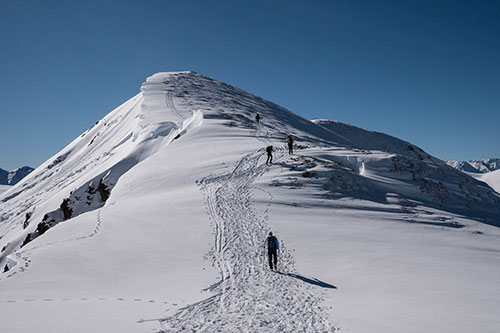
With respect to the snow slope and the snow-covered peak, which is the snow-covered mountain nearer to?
the snow-covered peak

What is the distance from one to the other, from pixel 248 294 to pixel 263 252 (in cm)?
411

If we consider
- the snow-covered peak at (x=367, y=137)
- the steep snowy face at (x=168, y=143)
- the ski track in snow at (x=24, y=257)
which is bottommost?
the ski track in snow at (x=24, y=257)

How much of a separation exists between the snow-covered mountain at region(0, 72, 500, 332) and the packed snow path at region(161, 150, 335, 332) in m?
0.06

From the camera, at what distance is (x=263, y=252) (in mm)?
14641

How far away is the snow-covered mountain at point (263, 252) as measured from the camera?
8.50 m

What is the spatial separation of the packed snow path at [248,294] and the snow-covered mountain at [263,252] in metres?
0.06

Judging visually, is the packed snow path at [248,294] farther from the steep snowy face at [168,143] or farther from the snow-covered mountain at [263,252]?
the steep snowy face at [168,143]

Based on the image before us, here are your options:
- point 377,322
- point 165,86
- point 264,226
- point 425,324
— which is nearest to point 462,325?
point 425,324

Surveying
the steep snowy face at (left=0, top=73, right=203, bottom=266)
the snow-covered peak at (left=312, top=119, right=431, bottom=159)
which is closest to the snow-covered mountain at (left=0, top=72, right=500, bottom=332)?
the steep snowy face at (left=0, top=73, right=203, bottom=266)

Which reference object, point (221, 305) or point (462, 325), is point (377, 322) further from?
point (221, 305)

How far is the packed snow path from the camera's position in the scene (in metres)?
8.34

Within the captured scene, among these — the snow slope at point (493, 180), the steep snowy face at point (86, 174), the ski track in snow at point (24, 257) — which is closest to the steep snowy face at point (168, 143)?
the steep snowy face at point (86, 174)

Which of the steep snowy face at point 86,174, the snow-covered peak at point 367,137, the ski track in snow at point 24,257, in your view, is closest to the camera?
the ski track in snow at point 24,257

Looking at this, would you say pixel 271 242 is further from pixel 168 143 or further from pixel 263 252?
pixel 168 143
